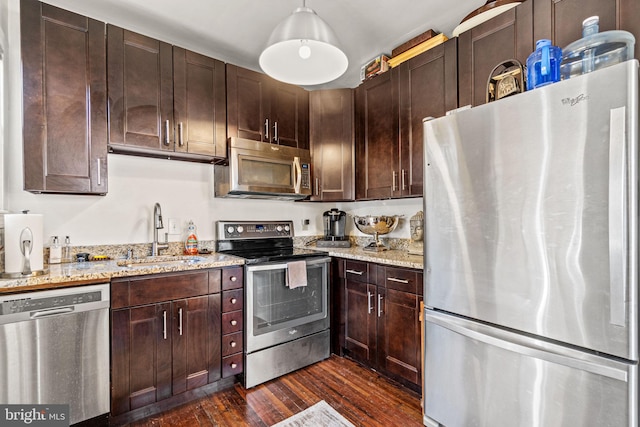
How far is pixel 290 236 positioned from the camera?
322 centimetres

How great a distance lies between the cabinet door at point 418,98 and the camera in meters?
2.20

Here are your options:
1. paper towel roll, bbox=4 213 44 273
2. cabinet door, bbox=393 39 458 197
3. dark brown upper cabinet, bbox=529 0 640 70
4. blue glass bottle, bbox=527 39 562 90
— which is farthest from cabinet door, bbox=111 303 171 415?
dark brown upper cabinet, bbox=529 0 640 70

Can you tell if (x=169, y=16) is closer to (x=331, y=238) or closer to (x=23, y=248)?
(x=23, y=248)

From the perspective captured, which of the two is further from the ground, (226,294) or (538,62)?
(538,62)

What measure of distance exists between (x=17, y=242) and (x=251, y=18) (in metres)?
2.12

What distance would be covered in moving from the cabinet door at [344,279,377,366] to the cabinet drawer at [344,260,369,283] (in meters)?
0.04

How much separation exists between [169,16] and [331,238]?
2326 millimetres

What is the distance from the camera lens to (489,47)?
1970 millimetres

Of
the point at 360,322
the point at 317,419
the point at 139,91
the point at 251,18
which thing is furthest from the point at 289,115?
the point at 317,419

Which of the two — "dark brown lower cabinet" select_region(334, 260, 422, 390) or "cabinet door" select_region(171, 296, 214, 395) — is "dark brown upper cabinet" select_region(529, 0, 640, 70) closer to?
A: "dark brown lower cabinet" select_region(334, 260, 422, 390)

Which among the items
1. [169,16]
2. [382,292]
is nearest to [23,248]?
[169,16]

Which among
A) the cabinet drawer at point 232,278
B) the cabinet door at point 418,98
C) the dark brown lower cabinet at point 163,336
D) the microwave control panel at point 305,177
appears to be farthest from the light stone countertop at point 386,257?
the dark brown lower cabinet at point 163,336

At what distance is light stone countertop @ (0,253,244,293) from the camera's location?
5.10 ft

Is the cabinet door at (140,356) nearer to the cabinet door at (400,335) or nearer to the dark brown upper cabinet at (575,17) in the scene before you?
the cabinet door at (400,335)
